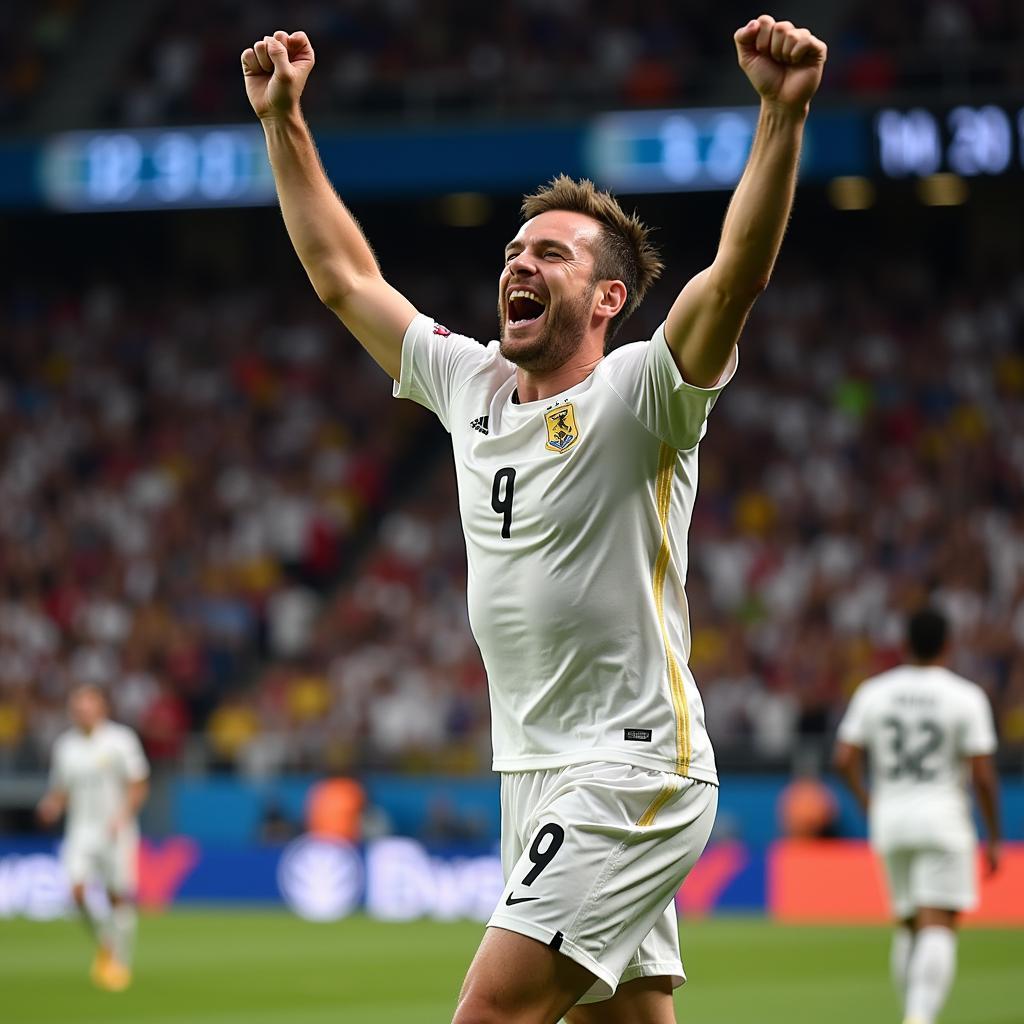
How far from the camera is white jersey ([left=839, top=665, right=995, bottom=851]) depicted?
975 centimetres

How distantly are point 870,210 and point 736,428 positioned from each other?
474 centimetres

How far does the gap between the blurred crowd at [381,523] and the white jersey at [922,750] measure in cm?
909

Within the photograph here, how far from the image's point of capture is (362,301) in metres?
5.18

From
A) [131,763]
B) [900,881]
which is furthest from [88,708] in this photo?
[900,881]

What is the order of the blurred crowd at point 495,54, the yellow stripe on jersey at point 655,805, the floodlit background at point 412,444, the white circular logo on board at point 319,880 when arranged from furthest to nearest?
1. the blurred crowd at point 495,54
2. the white circular logo on board at point 319,880
3. the floodlit background at point 412,444
4. the yellow stripe on jersey at point 655,805

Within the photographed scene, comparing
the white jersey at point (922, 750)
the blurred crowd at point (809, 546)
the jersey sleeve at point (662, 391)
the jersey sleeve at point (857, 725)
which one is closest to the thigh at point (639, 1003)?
the jersey sleeve at point (662, 391)

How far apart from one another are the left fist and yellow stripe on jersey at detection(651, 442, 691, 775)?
0.86m

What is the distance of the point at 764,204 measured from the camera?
4.08 m

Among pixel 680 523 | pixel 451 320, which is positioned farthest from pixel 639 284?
pixel 451 320

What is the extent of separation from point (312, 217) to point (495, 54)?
19805 millimetres

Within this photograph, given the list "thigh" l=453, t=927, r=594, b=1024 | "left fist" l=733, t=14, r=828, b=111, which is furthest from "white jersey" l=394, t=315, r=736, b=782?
"left fist" l=733, t=14, r=828, b=111

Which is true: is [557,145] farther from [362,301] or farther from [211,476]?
[362,301]

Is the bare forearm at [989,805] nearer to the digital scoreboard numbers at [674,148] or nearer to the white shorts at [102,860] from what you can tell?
the white shorts at [102,860]

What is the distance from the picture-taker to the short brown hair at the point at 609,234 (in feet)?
15.8
